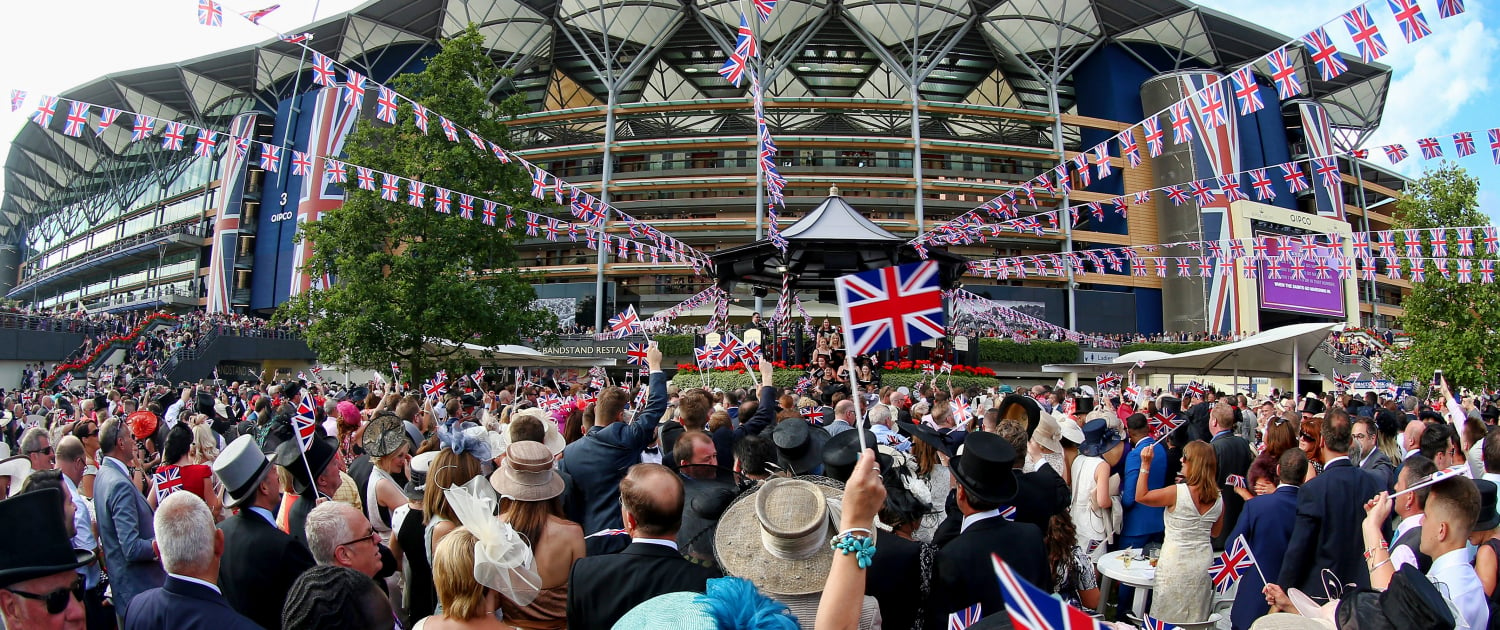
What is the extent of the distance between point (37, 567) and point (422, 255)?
62.7ft

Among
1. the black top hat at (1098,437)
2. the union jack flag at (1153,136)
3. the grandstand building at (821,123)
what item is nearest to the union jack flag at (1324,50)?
the union jack flag at (1153,136)

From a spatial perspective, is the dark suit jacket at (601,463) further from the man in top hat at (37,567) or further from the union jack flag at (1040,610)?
the union jack flag at (1040,610)

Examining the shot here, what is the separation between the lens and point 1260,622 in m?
1.92

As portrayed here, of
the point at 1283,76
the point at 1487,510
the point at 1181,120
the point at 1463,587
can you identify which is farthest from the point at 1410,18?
the point at 1463,587

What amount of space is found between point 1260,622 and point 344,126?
4977cm

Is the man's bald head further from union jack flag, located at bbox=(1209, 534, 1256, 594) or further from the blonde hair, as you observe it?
union jack flag, located at bbox=(1209, 534, 1256, 594)

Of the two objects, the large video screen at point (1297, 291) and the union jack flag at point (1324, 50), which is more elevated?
the large video screen at point (1297, 291)

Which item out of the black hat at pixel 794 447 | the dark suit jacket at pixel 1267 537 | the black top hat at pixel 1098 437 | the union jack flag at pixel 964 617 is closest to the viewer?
the union jack flag at pixel 964 617

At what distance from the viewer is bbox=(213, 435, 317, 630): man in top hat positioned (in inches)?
133

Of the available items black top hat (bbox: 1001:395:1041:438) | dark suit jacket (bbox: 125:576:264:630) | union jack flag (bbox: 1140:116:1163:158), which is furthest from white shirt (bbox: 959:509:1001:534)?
union jack flag (bbox: 1140:116:1163:158)

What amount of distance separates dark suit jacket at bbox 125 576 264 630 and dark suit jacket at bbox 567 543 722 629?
112cm

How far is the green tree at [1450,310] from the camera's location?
776 inches

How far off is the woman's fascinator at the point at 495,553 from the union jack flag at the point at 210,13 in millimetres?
12348

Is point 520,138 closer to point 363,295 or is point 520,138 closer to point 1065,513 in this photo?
point 363,295
